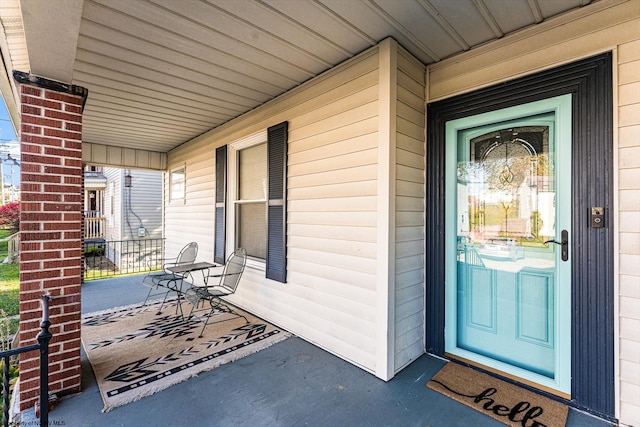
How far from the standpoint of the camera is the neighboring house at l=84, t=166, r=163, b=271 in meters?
9.02

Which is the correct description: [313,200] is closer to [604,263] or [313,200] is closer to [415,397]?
[415,397]

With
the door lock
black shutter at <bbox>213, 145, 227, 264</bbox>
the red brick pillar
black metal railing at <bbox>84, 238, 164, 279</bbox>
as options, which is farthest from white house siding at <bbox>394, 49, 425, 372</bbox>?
black metal railing at <bbox>84, 238, 164, 279</bbox>

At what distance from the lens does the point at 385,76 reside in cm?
231

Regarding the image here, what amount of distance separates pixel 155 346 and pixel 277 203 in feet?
6.14

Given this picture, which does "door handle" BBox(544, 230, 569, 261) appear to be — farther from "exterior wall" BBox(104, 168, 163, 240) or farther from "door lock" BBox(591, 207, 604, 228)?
"exterior wall" BBox(104, 168, 163, 240)

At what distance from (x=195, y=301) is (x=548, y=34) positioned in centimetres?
386

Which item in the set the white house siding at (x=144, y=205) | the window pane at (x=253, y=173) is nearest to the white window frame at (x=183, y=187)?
the window pane at (x=253, y=173)

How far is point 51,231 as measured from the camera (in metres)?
2.03

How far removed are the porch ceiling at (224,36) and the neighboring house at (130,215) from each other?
20.8 feet

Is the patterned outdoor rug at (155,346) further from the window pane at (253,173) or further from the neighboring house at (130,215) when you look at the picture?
the neighboring house at (130,215)

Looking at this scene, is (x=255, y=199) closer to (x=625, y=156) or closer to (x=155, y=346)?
(x=155, y=346)

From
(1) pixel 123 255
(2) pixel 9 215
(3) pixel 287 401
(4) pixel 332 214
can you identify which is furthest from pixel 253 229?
(1) pixel 123 255

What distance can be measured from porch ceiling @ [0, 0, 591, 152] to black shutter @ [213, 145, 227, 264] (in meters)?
1.22

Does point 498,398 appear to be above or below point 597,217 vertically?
below
